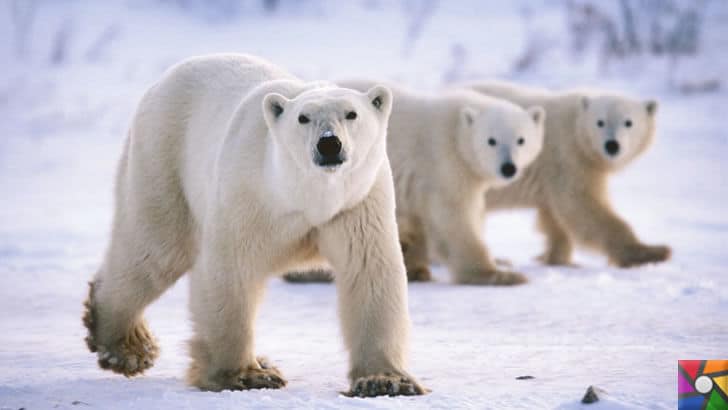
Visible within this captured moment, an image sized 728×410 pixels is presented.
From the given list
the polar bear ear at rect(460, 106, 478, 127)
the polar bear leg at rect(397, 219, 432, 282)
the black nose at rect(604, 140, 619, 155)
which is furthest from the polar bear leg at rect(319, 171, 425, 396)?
Result: the black nose at rect(604, 140, 619, 155)

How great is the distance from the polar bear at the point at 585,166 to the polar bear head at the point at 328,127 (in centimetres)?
455

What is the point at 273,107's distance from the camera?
368 cm

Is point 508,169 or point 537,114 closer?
point 508,169

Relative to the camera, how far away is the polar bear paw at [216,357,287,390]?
3.79 metres

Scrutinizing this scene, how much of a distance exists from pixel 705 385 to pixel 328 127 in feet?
4.51

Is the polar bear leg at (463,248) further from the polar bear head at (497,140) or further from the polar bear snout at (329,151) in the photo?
the polar bear snout at (329,151)

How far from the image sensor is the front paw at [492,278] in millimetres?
7016

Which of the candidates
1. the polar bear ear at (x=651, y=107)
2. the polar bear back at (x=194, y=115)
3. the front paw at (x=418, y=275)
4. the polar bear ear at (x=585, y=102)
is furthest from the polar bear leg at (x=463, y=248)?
the polar bear back at (x=194, y=115)

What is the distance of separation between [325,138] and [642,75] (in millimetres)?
12577

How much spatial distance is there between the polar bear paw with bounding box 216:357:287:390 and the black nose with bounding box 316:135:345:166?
835 millimetres

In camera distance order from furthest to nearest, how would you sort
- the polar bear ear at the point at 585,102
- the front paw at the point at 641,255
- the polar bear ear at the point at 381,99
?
the polar bear ear at the point at 585,102 < the front paw at the point at 641,255 < the polar bear ear at the point at 381,99

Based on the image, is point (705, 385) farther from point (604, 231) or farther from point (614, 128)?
point (614, 128)

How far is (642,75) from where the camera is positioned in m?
15.2

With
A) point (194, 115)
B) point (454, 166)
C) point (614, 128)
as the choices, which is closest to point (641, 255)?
point (614, 128)
